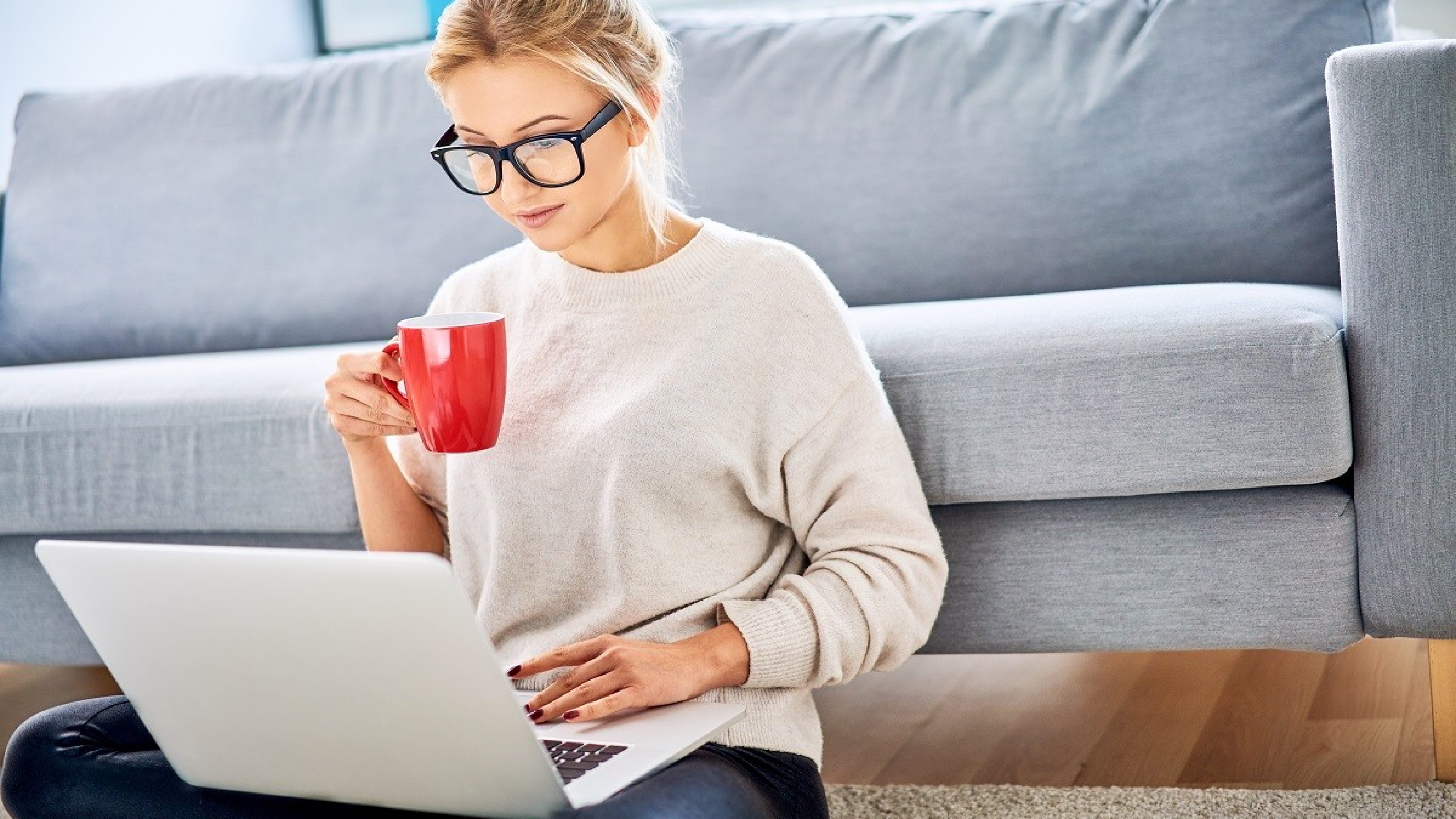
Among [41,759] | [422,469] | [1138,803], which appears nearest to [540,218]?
[422,469]

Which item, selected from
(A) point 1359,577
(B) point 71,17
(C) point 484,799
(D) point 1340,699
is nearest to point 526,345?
(C) point 484,799

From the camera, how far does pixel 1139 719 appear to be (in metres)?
1.70

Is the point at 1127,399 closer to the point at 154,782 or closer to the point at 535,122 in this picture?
the point at 535,122

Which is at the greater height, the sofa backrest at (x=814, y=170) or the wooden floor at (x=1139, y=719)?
the sofa backrest at (x=814, y=170)

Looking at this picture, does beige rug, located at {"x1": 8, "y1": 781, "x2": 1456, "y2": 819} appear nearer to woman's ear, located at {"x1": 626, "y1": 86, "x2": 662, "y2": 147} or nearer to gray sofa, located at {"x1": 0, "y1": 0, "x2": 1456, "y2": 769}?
gray sofa, located at {"x1": 0, "y1": 0, "x2": 1456, "y2": 769}

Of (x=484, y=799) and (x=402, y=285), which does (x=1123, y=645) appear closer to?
(x=484, y=799)

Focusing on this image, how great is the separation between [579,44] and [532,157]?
0.10 meters

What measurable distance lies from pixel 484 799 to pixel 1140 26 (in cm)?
143

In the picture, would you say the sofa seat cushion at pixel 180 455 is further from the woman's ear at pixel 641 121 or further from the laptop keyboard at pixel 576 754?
the laptop keyboard at pixel 576 754

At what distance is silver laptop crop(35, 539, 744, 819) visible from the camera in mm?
805

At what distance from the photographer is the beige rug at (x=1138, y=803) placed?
1.35 meters

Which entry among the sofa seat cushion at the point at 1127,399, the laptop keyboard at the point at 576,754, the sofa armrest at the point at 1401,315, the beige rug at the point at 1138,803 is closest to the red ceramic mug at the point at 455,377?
the laptop keyboard at the point at 576,754

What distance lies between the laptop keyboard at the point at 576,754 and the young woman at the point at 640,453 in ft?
0.27

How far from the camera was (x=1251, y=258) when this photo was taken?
1797 millimetres
